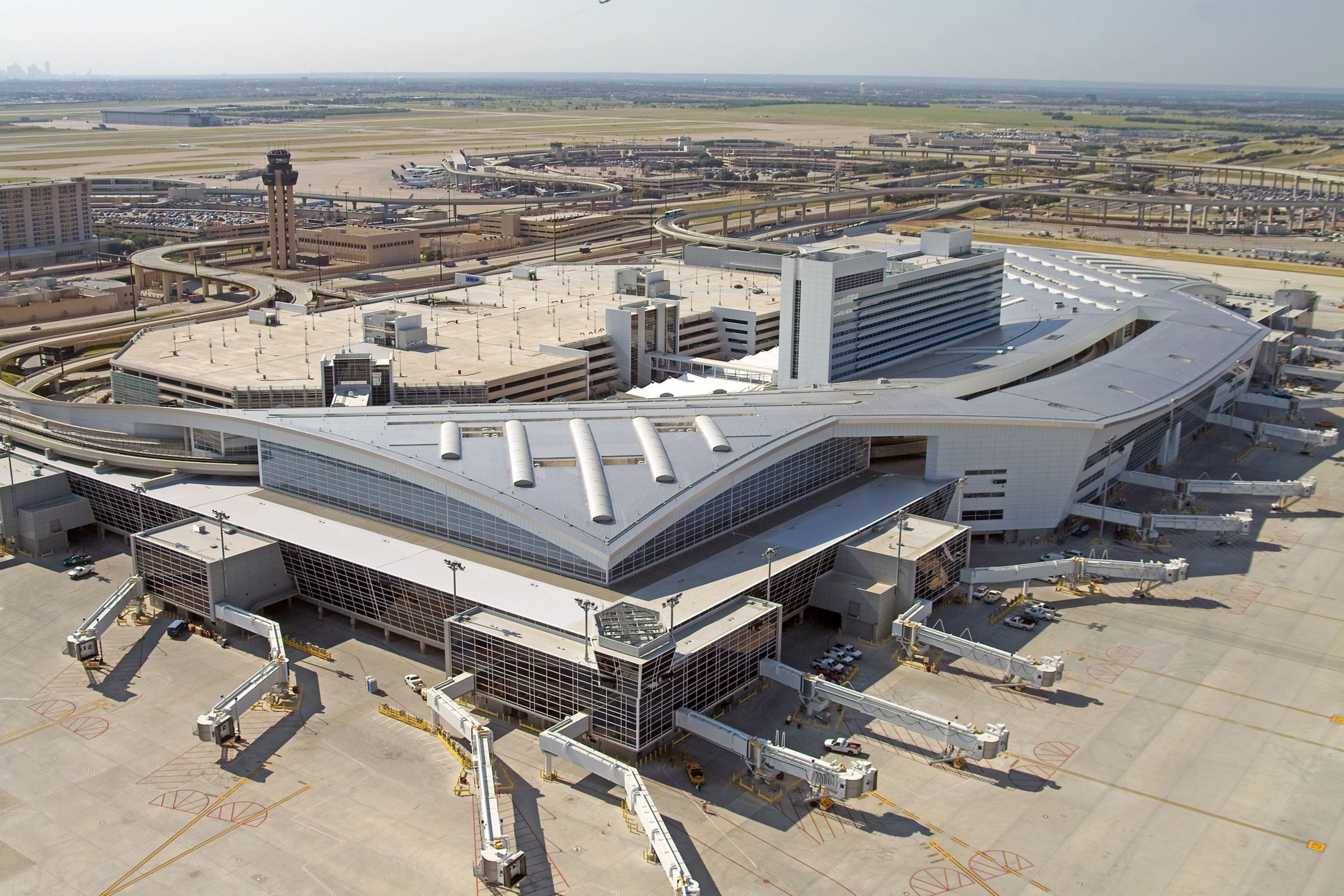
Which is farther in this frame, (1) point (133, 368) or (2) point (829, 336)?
(1) point (133, 368)

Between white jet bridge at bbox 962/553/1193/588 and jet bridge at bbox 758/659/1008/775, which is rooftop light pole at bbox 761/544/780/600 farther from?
white jet bridge at bbox 962/553/1193/588

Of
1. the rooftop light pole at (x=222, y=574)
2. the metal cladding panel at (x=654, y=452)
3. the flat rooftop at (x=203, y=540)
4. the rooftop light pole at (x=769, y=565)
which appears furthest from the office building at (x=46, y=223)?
the rooftop light pole at (x=769, y=565)

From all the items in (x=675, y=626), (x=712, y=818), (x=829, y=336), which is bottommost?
(x=712, y=818)

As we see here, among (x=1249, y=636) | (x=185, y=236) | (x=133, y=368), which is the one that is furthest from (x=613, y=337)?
(x=185, y=236)

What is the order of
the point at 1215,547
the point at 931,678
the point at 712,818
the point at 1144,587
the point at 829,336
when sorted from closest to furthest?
the point at 712,818
the point at 931,678
the point at 1144,587
the point at 1215,547
the point at 829,336

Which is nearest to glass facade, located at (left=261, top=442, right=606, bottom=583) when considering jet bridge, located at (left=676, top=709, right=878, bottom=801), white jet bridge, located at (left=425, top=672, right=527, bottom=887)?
white jet bridge, located at (left=425, top=672, right=527, bottom=887)

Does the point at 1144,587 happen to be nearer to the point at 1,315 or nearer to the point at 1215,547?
the point at 1215,547

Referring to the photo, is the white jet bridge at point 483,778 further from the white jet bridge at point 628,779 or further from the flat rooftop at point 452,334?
the flat rooftop at point 452,334
